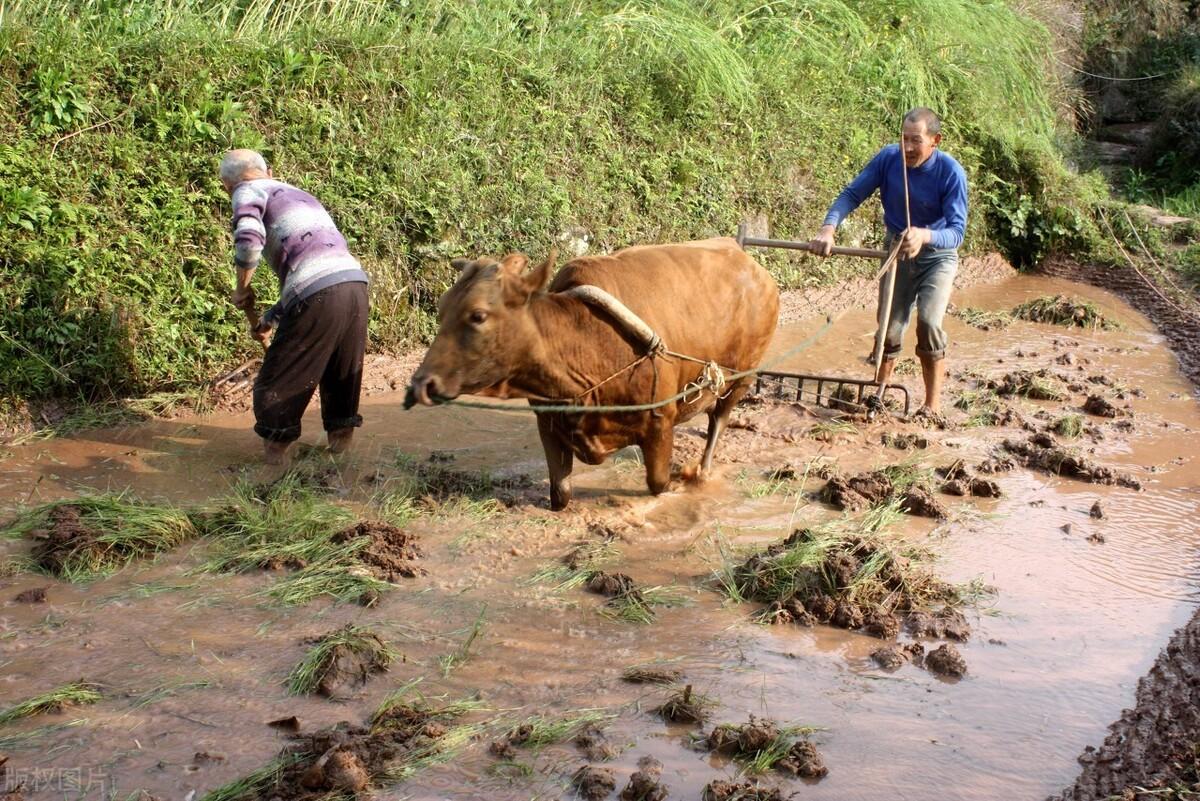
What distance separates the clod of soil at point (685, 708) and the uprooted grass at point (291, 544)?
58.2 inches

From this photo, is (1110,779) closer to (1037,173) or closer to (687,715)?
(687,715)

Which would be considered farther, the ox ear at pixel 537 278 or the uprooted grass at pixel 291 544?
the ox ear at pixel 537 278

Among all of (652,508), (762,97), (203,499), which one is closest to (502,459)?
(652,508)

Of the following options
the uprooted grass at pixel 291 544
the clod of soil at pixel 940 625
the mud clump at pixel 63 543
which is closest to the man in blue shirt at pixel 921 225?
the clod of soil at pixel 940 625

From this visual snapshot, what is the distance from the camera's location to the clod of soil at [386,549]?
16.5ft

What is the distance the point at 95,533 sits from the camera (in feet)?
16.5

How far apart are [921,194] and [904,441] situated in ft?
5.46

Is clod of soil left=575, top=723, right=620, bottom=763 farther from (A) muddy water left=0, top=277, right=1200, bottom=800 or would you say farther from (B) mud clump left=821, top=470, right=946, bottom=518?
(B) mud clump left=821, top=470, right=946, bottom=518

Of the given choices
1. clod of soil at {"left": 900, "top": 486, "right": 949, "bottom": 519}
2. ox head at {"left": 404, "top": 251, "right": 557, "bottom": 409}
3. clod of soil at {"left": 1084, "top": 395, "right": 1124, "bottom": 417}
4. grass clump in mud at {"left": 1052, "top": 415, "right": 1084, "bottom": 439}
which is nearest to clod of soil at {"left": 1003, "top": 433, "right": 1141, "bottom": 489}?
grass clump in mud at {"left": 1052, "top": 415, "right": 1084, "bottom": 439}

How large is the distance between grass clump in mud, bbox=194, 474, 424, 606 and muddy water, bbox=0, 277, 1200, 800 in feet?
0.34

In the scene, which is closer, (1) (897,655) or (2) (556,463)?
(1) (897,655)

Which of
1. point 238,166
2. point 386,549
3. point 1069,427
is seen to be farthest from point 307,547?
point 1069,427

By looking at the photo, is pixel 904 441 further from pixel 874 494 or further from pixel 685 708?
pixel 685 708

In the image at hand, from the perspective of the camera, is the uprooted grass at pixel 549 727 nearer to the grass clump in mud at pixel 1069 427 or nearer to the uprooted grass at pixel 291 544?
the uprooted grass at pixel 291 544
